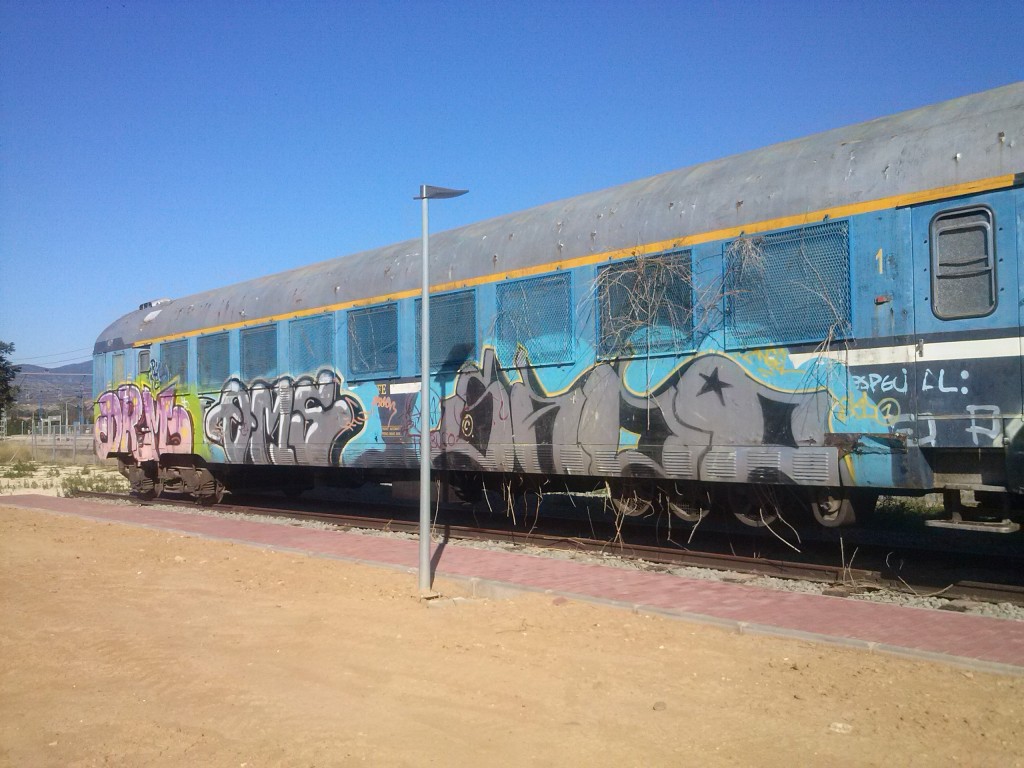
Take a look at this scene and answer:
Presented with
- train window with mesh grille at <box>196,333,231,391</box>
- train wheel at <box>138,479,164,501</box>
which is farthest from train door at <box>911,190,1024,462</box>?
train wheel at <box>138,479,164,501</box>

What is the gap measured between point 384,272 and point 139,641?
6844 millimetres

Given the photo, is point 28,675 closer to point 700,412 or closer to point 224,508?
point 700,412

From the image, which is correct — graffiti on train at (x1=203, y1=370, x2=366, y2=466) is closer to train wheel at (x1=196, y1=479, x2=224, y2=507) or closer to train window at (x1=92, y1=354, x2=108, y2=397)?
train wheel at (x1=196, y1=479, x2=224, y2=507)

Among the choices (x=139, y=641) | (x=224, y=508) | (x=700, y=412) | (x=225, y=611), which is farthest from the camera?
(x=224, y=508)

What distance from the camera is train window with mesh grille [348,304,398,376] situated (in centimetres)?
1207

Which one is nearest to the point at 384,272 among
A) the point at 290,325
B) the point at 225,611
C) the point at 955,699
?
the point at 290,325

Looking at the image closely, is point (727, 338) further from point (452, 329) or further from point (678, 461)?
point (452, 329)

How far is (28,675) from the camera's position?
229 inches

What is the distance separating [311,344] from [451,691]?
28.8 ft

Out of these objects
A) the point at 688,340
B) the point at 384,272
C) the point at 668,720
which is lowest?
the point at 668,720

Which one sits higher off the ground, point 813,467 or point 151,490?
point 813,467

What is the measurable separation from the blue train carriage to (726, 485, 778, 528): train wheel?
27mm

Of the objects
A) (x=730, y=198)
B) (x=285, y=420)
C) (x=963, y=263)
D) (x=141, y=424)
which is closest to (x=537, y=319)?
(x=730, y=198)

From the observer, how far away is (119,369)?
1866 centimetres
